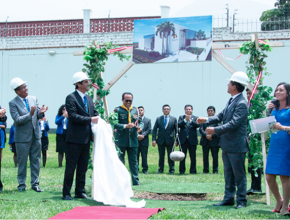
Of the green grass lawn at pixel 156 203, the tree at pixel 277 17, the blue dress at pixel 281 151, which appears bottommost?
the green grass lawn at pixel 156 203

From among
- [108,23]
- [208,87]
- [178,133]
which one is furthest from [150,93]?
[178,133]

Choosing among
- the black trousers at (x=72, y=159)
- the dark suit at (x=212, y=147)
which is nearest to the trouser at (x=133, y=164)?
the black trousers at (x=72, y=159)

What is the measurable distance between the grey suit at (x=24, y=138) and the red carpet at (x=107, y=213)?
6.64 ft

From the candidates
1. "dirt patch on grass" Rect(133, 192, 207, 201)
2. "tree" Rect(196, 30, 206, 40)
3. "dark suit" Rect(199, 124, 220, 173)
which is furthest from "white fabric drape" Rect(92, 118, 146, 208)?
"dark suit" Rect(199, 124, 220, 173)

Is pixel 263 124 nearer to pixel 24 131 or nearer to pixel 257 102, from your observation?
pixel 257 102

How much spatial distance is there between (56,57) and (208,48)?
542 inches

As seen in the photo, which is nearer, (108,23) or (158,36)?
(158,36)

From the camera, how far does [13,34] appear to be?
20.7 metres

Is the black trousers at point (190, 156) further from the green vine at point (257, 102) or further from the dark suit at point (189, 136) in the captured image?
the green vine at point (257, 102)

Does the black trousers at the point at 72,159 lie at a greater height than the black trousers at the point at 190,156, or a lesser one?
greater

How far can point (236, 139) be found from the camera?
17.9ft

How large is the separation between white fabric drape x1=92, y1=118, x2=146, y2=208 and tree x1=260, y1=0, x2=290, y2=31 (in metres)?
13.5

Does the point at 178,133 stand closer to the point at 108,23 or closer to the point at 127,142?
the point at 127,142

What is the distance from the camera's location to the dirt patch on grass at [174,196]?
6654 millimetres
